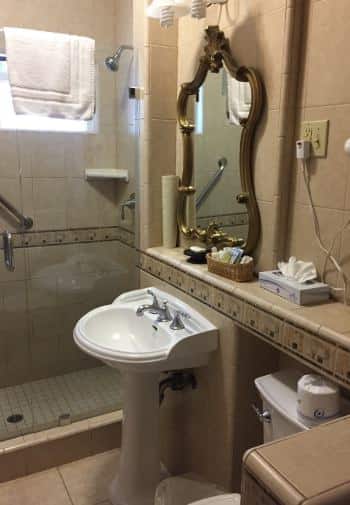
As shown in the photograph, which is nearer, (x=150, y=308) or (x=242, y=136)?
(x=242, y=136)

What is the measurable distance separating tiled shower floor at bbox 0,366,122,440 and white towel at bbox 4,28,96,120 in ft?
4.88

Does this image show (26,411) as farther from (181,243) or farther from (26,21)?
(26,21)

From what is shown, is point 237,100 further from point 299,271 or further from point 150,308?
point 150,308

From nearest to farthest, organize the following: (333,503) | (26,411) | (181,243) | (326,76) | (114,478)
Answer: (333,503), (326,76), (114,478), (181,243), (26,411)

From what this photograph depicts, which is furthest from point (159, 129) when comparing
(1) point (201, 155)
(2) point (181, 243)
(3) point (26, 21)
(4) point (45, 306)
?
(4) point (45, 306)

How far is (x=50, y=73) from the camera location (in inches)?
81.3

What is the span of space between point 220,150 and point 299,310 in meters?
0.81

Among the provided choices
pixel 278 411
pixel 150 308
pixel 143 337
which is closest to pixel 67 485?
pixel 143 337

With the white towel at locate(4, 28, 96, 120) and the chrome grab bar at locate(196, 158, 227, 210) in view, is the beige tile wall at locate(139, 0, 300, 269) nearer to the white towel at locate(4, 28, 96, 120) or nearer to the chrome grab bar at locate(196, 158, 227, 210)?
the chrome grab bar at locate(196, 158, 227, 210)

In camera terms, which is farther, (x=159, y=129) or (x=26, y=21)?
(x=26, y=21)

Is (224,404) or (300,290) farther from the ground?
(300,290)

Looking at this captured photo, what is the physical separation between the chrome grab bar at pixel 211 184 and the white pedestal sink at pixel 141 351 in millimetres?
445

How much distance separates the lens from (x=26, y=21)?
89.6 inches

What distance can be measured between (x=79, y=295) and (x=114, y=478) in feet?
3.50
